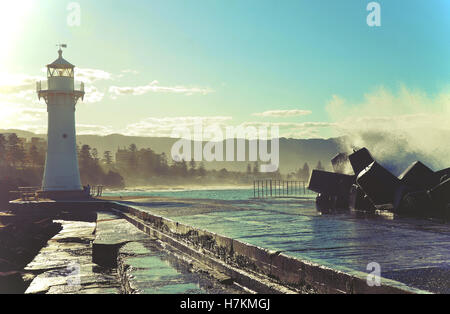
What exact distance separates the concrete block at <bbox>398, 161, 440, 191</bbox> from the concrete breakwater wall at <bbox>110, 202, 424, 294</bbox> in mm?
8415

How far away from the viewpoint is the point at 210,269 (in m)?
5.89

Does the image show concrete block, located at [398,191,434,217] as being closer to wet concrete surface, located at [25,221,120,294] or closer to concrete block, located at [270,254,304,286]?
wet concrete surface, located at [25,221,120,294]

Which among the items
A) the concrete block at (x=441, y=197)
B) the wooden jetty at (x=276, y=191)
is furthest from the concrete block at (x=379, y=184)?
the wooden jetty at (x=276, y=191)

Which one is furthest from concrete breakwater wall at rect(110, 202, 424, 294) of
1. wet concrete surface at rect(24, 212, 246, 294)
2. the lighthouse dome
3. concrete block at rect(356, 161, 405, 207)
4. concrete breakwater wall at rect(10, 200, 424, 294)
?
the lighthouse dome

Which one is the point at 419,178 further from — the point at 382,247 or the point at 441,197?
the point at 382,247

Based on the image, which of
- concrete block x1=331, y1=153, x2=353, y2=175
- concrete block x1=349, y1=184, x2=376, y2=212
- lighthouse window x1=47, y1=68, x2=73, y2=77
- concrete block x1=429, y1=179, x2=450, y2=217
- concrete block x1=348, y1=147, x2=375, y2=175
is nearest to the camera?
concrete block x1=429, y1=179, x2=450, y2=217

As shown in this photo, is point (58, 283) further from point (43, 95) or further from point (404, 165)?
point (43, 95)

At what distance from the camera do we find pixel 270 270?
523 centimetres

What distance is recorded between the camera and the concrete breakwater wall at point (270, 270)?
13.0 feet

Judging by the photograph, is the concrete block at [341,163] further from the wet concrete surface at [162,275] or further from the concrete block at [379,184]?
the wet concrete surface at [162,275]

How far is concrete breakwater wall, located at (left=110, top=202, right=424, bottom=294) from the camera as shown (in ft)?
13.0

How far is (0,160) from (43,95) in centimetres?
7338

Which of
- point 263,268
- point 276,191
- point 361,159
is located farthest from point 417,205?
point 276,191
